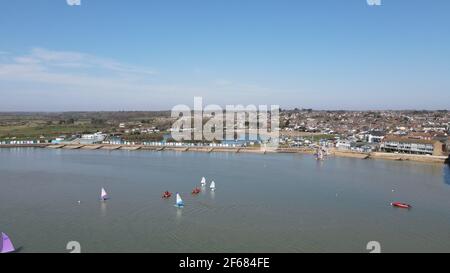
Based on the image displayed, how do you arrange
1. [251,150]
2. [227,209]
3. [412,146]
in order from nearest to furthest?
1. [227,209]
2. [412,146]
3. [251,150]

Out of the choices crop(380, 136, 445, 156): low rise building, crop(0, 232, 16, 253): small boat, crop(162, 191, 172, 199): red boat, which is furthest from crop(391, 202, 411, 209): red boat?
crop(380, 136, 445, 156): low rise building

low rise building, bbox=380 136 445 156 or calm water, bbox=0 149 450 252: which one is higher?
low rise building, bbox=380 136 445 156

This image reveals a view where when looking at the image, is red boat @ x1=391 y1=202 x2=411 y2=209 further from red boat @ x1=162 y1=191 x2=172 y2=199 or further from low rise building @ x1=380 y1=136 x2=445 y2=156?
low rise building @ x1=380 y1=136 x2=445 y2=156

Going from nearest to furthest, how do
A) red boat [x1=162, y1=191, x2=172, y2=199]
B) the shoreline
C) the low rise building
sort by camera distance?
1. red boat [x1=162, y1=191, x2=172, y2=199]
2. the shoreline
3. the low rise building

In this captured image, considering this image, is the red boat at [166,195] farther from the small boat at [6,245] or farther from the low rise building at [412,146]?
the low rise building at [412,146]

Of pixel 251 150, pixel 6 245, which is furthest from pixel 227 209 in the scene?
pixel 251 150

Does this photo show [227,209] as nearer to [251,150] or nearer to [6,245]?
[6,245]
